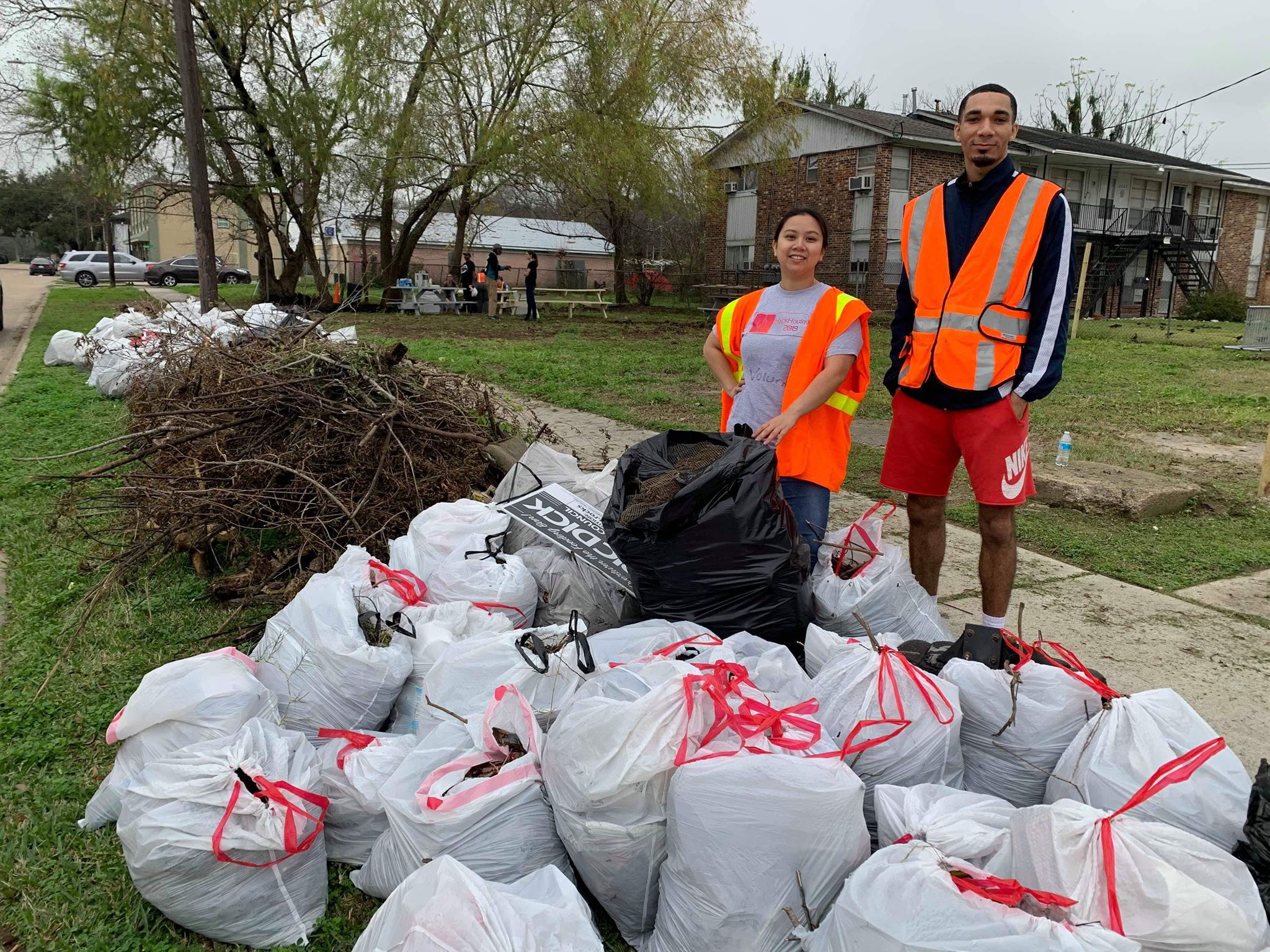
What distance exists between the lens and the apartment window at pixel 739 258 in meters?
33.8

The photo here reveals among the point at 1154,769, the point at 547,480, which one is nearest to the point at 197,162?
the point at 547,480

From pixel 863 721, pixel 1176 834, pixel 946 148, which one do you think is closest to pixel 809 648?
pixel 863 721

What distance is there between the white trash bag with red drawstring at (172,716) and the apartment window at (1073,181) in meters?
35.6

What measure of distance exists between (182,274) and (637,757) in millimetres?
46134

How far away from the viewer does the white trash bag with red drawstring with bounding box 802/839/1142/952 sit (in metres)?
1.46

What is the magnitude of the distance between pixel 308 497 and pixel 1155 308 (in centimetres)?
3898

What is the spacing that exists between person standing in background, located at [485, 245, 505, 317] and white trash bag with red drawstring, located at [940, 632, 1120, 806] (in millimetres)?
20984

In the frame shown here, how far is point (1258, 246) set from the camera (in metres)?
39.4

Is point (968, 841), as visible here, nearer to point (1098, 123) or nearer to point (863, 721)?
point (863, 721)

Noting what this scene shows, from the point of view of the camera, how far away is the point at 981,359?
10.1ft

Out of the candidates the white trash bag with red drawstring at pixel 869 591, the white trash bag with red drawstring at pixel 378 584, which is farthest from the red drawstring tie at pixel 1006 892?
the white trash bag with red drawstring at pixel 378 584

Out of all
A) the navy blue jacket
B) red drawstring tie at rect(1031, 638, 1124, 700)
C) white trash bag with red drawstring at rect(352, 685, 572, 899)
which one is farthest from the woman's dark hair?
white trash bag with red drawstring at rect(352, 685, 572, 899)

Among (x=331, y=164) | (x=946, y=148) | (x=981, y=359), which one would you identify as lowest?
(x=981, y=359)

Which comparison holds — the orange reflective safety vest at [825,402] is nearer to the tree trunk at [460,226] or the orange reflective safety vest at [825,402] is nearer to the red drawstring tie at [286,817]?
the red drawstring tie at [286,817]
